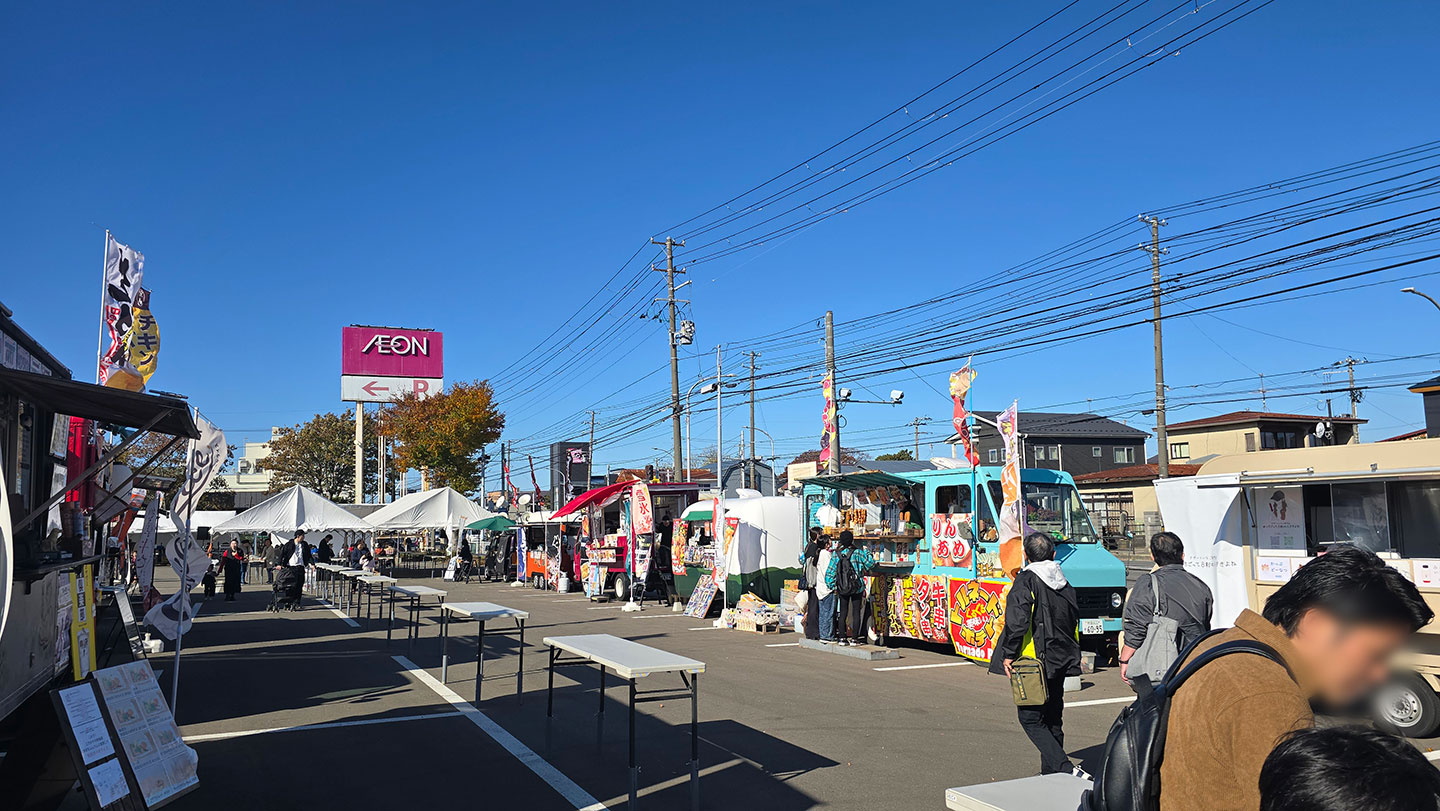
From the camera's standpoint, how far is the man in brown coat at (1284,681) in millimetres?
2160

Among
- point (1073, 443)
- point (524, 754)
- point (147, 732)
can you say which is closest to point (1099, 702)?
point (524, 754)

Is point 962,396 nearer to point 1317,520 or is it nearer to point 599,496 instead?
point 1317,520

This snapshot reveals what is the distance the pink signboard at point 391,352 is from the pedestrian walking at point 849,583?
45.1m

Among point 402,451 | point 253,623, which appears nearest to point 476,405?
point 402,451

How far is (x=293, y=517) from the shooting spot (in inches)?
1025

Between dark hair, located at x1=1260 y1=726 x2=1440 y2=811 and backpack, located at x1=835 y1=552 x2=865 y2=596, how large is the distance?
1246 centimetres

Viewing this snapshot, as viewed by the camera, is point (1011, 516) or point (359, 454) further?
point (359, 454)

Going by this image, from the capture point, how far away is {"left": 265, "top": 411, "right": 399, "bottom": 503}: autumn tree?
63.1m

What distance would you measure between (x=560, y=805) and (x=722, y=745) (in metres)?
2.01

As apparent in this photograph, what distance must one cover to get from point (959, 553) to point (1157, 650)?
6.75m

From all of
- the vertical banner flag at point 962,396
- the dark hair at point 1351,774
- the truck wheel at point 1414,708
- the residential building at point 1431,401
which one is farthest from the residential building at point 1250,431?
the dark hair at point 1351,774

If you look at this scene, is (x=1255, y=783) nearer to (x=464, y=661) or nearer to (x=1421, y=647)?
(x=1421, y=647)

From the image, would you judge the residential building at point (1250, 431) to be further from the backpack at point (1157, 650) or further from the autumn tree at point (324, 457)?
the autumn tree at point (324, 457)

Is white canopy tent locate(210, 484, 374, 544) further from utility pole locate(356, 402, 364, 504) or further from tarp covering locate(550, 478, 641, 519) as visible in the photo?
utility pole locate(356, 402, 364, 504)
